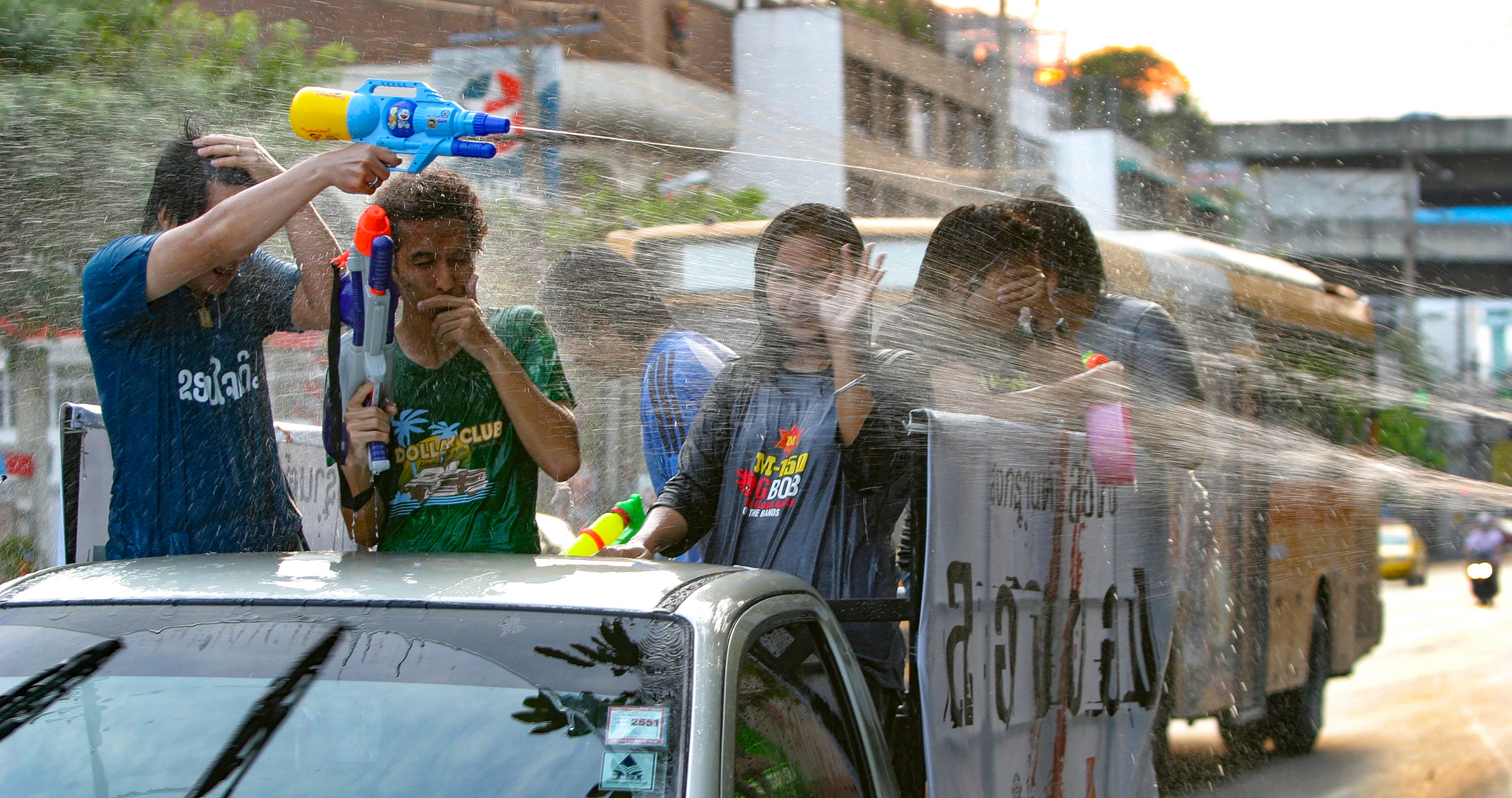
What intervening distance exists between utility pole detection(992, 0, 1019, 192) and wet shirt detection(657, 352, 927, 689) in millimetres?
2025

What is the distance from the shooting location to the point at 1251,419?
17.5ft

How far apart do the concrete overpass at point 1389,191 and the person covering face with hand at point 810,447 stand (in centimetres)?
227

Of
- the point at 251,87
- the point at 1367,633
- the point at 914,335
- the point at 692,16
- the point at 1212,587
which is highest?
the point at 692,16

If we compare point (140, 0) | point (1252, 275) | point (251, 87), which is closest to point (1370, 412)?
point (1252, 275)

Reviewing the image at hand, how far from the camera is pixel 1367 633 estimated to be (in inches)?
303

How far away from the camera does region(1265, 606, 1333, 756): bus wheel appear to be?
705 centimetres

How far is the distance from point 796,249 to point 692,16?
8.42ft

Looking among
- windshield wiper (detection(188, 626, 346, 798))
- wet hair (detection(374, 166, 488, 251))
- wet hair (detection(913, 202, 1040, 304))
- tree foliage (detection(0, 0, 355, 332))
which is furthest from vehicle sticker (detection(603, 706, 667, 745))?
tree foliage (detection(0, 0, 355, 332))

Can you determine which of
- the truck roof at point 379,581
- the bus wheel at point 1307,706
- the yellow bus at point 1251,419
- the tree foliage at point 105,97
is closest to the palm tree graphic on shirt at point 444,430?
the truck roof at point 379,581

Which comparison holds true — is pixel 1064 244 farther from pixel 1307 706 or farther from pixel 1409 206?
pixel 1307 706

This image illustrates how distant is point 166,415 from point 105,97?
2.39m

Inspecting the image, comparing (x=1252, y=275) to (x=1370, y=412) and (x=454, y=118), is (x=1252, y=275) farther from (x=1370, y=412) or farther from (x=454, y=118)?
(x=454, y=118)

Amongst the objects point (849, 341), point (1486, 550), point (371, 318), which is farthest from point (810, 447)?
point (1486, 550)

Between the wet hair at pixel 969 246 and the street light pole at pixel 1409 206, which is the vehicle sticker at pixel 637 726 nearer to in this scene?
the wet hair at pixel 969 246
